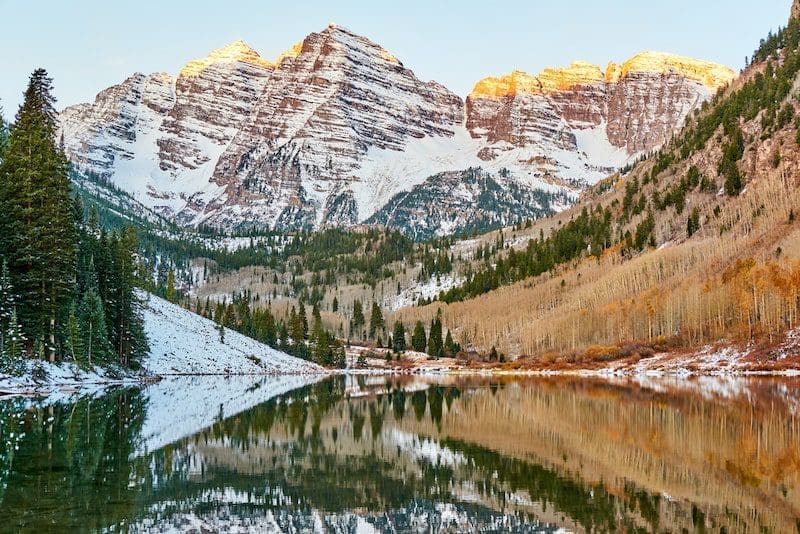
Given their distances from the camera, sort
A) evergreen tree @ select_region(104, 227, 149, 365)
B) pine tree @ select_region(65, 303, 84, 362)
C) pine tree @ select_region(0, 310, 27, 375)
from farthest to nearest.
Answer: evergreen tree @ select_region(104, 227, 149, 365) → pine tree @ select_region(65, 303, 84, 362) → pine tree @ select_region(0, 310, 27, 375)

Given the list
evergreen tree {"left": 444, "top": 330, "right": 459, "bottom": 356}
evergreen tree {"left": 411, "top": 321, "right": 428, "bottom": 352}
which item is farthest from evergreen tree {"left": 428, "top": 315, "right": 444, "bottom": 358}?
evergreen tree {"left": 411, "top": 321, "right": 428, "bottom": 352}

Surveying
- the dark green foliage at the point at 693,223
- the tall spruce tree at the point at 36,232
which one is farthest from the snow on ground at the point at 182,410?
the dark green foliage at the point at 693,223

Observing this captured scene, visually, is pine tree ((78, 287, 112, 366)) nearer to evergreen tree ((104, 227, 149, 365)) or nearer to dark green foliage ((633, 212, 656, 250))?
evergreen tree ((104, 227, 149, 365))

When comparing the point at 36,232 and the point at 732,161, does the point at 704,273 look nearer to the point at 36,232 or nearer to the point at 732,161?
the point at 732,161

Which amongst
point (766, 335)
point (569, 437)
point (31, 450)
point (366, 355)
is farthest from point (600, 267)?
point (31, 450)

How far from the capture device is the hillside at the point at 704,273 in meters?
113

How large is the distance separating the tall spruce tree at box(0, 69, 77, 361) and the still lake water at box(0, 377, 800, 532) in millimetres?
16673

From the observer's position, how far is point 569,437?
1448 inches

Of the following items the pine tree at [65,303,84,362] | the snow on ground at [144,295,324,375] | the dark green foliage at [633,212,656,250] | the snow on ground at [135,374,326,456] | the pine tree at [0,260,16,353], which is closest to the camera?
the snow on ground at [135,374,326,456]

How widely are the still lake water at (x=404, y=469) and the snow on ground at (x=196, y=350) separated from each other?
194 ft

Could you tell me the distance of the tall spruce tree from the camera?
65.9 meters

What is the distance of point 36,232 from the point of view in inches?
2621

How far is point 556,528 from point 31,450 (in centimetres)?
2124

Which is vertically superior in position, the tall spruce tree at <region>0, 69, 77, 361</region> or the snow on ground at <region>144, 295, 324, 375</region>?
the tall spruce tree at <region>0, 69, 77, 361</region>
